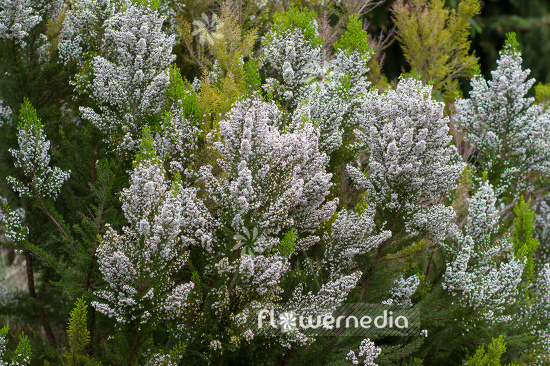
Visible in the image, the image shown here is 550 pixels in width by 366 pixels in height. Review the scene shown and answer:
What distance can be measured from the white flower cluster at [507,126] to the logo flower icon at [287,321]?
2.75 meters

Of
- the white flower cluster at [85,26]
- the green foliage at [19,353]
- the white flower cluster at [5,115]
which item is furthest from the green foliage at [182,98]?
the green foliage at [19,353]

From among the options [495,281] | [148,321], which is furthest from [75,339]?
[495,281]

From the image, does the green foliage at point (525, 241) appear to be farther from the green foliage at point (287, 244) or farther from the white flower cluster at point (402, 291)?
the green foliage at point (287, 244)

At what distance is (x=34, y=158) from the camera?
12.0ft

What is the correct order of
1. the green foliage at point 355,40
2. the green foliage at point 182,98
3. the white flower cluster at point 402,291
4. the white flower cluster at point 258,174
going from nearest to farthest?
the white flower cluster at point 258,174 → the green foliage at point 182,98 → the white flower cluster at point 402,291 → the green foliage at point 355,40

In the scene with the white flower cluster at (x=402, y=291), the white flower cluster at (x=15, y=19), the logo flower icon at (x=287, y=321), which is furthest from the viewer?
the white flower cluster at (x=15, y=19)

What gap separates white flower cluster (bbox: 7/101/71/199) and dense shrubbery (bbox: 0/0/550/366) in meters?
Result: 0.02

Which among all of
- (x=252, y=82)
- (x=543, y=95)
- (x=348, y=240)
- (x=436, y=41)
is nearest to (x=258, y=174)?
(x=252, y=82)

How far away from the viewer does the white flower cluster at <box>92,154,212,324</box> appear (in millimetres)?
2832

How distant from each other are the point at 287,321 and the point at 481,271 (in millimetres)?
→ 2024

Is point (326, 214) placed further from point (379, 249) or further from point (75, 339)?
point (75, 339)

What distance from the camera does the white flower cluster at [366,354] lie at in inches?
127

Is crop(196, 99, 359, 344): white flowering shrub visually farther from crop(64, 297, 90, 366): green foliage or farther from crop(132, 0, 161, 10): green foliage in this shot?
crop(132, 0, 161, 10): green foliage

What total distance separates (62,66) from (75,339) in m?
2.85
